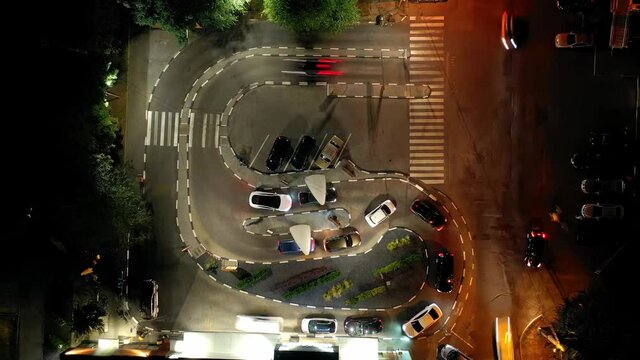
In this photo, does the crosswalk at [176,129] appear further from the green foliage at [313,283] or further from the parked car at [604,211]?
the parked car at [604,211]

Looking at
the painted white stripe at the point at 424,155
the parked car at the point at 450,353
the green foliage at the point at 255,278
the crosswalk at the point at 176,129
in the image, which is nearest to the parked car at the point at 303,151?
the crosswalk at the point at 176,129

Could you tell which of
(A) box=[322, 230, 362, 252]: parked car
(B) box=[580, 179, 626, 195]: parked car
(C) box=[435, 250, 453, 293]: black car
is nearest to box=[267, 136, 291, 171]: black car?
(A) box=[322, 230, 362, 252]: parked car

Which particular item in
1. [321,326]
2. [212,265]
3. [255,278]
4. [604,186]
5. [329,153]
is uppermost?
[329,153]

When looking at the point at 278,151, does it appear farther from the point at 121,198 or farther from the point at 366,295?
the point at 366,295

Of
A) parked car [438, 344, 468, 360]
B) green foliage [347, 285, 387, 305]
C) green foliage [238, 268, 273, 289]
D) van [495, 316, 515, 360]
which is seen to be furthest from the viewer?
green foliage [238, 268, 273, 289]

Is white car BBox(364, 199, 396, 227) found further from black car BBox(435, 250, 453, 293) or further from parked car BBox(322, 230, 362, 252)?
black car BBox(435, 250, 453, 293)

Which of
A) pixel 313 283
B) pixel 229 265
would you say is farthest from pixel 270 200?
pixel 313 283

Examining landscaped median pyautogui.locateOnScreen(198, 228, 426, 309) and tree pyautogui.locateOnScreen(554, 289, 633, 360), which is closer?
tree pyautogui.locateOnScreen(554, 289, 633, 360)
